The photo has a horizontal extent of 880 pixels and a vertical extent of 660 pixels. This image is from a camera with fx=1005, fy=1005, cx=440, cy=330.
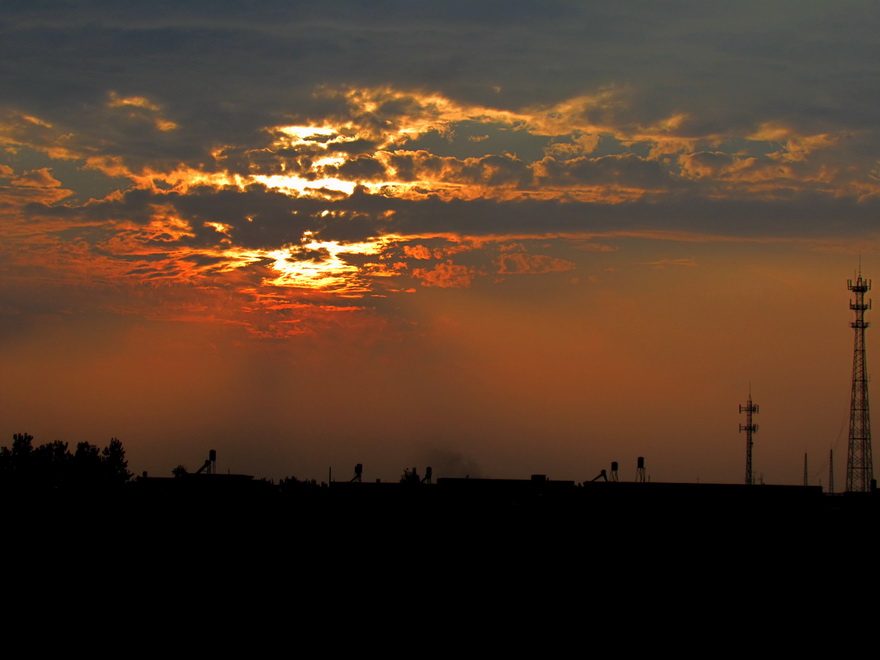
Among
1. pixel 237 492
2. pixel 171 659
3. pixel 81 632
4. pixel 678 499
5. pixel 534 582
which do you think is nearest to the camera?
pixel 171 659

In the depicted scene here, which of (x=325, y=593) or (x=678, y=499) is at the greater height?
(x=678, y=499)

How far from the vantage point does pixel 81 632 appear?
115 ft

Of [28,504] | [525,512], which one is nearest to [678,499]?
[525,512]

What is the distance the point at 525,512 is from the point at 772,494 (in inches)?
549

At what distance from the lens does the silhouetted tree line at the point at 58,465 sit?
10912cm

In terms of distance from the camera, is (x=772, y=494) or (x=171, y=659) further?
(x=772, y=494)

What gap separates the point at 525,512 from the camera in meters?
51.0

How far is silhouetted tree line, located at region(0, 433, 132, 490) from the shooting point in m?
109

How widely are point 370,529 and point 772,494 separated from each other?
21780 mm

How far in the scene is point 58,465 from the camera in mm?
118438

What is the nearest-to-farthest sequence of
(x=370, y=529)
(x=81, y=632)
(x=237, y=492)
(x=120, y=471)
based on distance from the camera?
1. (x=81, y=632)
2. (x=370, y=529)
3. (x=237, y=492)
4. (x=120, y=471)

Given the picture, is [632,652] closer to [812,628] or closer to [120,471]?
[812,628]

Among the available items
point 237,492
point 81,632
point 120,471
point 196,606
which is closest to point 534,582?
point 196,606

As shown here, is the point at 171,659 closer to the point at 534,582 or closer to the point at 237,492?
the point at 534,582
